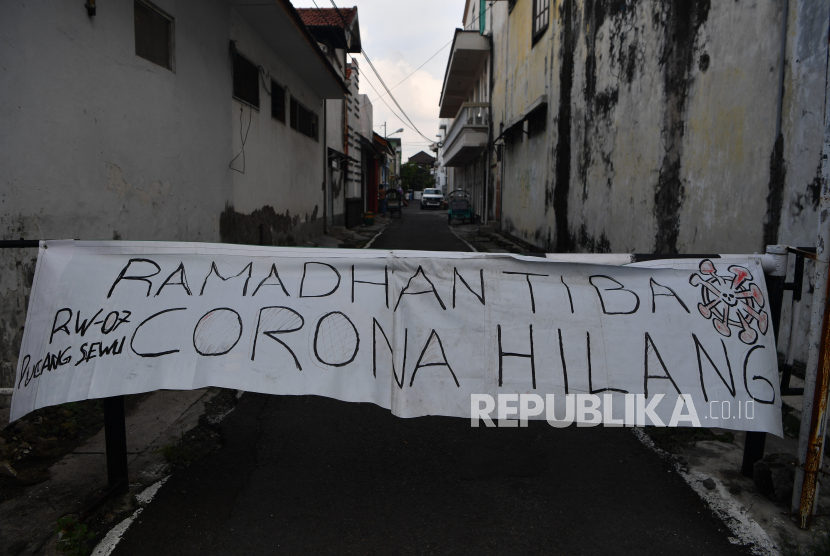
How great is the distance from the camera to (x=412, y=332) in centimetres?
300

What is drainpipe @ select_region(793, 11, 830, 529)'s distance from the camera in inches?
103

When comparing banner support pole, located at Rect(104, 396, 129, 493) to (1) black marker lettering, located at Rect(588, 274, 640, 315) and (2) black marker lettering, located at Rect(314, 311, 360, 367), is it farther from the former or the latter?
(1) black marker lettering, located at Rect(588, 274, 640, 315)

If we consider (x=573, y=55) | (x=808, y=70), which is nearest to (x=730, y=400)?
(x=808, y=70)

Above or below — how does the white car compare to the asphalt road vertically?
above

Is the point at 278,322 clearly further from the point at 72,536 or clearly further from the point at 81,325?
the point at 72,536

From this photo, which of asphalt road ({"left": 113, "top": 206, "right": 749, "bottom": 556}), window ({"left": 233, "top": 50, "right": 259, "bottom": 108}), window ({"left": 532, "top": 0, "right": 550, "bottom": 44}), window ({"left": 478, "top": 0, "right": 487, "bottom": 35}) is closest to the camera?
asphalt road ({"left": 113, "top": 206, "right": 749, "bottom": 556})

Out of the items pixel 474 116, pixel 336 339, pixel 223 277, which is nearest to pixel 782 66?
pixel 336 339

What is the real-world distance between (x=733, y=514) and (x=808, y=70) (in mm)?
3661

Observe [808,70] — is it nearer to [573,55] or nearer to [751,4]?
[751,4]

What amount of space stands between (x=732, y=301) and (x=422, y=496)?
6.64 ft

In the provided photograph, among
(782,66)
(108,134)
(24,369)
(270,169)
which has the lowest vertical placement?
(24,369)

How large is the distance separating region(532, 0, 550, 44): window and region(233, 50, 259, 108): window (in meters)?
7.56

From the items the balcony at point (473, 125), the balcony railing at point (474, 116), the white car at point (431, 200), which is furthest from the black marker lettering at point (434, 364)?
the white car at point (431, 200)

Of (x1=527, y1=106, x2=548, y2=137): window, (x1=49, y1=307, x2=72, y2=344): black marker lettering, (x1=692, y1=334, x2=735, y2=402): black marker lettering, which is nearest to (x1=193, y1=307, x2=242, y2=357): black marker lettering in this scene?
(x1=49, y1=307, x2=72, y2=344): black marker lettering
